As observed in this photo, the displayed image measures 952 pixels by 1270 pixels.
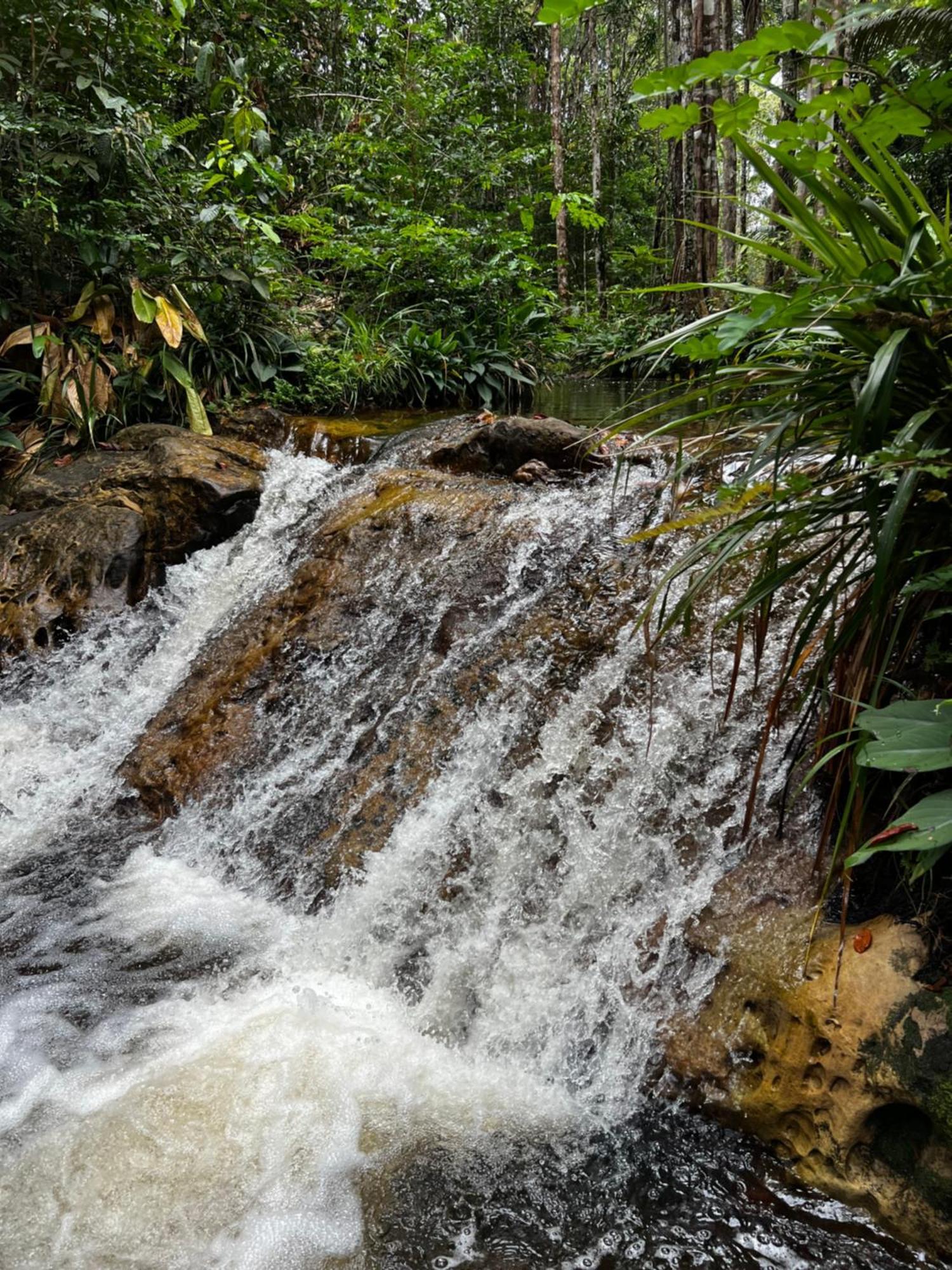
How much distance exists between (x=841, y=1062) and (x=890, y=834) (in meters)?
0.62

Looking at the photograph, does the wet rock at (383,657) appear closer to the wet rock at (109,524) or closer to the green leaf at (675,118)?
the wet rock at (109,524)

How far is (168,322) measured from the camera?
5805mm

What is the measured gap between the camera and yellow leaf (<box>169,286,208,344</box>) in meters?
6.02

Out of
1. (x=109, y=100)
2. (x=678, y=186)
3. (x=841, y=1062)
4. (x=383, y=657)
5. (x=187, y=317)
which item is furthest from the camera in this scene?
(x=678, y=186)

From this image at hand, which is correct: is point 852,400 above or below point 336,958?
above

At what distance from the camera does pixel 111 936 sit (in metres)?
2.86

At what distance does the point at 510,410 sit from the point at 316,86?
4.96 meters

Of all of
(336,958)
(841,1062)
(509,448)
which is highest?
(509,448)

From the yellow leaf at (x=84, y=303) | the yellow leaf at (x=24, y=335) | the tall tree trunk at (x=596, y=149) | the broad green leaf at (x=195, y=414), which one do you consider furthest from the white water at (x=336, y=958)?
the tall tree trunk at (x=596, y=149)

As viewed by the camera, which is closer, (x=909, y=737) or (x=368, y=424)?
(x=909, y=737)

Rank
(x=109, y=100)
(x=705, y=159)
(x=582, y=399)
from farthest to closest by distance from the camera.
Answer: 1. (x=582, y=399)
2. (x=705, y=159)
3. (x=109, y=100)

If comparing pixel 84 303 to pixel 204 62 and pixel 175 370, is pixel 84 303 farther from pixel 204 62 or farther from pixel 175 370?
pixel 204 62

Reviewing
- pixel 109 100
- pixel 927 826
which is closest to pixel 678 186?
pixel 109 100

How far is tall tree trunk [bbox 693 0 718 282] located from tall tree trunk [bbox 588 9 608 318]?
18.8ft
